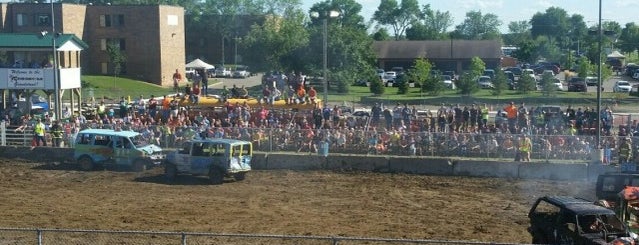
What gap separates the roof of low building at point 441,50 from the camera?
96.0 metres

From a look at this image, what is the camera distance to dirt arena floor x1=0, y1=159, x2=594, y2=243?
810 inches

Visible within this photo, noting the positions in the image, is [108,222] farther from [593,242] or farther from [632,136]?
[632,136]

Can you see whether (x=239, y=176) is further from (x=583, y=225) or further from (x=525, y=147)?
(x=583, y=225)

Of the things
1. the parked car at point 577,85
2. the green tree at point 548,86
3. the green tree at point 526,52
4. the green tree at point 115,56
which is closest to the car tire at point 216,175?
the green tree at point 548,86

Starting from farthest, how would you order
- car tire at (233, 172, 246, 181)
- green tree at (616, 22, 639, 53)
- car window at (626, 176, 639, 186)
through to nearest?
green tree at (616, 22, 639, 53) < car tire at (233, 172, 246, 181) < car window at (626, 176, 639, 186)

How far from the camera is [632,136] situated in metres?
29.2

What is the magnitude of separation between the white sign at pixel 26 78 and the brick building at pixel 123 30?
38910 mm

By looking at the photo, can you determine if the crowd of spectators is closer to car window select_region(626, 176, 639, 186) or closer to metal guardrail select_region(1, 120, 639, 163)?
metal guardrail select_region(1, 120, 639, 163)

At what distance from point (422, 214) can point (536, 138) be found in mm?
8813

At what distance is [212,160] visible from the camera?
91.4ft

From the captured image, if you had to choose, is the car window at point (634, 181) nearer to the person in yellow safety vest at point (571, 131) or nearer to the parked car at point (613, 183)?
the parked car at point (613, 183)

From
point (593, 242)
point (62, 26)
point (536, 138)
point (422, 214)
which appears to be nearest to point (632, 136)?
point (536, 138)

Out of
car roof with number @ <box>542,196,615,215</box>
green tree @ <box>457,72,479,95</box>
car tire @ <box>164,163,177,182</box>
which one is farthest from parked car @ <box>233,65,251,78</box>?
car roof with number @ <box>542,196,615,215</box>

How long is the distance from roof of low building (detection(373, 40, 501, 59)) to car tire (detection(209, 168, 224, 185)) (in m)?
69.8
